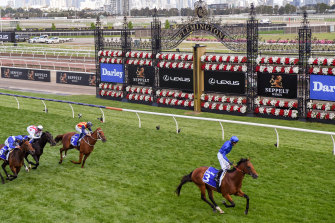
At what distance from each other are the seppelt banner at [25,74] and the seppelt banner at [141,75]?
11.8 metres

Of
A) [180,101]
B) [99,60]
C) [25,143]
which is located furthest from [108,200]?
[99,60]

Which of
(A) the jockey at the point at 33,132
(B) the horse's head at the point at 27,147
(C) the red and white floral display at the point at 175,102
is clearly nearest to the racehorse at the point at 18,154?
(B) the horse's head at the point at 27,147

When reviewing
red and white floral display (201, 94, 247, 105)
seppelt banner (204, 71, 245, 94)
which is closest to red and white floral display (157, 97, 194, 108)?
red and white floral display (201, 94, 247, 105)

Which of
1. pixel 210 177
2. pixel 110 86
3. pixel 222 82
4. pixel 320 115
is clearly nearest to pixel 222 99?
pixel 222 82

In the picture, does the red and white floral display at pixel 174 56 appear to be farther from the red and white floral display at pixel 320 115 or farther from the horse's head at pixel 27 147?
the horse's head at pixel 27 147

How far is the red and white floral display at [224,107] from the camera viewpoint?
20.1m

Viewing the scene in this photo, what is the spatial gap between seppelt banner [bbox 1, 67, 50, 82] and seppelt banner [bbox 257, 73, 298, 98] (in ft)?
61.6

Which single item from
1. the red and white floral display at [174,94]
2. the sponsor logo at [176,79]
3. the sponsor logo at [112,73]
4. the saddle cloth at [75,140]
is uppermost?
the sponsor logo at [112,73]

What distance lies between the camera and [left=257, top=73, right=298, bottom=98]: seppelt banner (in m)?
18.8

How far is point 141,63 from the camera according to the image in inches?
922

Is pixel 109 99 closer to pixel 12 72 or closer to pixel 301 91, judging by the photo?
pixel 301 91

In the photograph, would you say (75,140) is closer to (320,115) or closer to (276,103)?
(276,103)

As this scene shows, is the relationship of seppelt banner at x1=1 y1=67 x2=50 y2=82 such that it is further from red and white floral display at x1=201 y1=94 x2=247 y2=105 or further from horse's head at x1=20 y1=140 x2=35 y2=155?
horse's head at x1=20 y1=140 x2=35 y2=155

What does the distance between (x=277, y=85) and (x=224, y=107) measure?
8.50 feet
